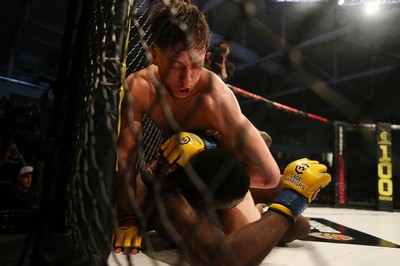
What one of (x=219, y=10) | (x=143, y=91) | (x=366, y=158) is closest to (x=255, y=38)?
(x=219, y=10)

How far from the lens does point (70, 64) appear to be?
1.10 m

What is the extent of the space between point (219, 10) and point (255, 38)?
138 centimetres

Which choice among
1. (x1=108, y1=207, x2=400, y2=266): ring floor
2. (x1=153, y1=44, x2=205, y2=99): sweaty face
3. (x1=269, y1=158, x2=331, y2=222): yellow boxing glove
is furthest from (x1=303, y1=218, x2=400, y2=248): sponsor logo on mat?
(x1=153, y1=44, x2=205, y2=99): sweaty face

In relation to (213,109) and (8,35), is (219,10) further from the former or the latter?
(213,109)

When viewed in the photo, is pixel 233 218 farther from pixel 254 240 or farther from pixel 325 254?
pixel 325 254

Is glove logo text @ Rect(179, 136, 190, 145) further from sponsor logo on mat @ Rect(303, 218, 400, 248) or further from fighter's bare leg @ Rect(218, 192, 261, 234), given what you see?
sponsor logo on mat @ Rect(303, 218, 400, 248)

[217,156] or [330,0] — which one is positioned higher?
[330,0]

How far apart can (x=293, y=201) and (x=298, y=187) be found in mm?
64

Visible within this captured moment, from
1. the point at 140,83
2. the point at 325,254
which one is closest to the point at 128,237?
the point at 140,83

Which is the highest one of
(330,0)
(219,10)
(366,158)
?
(219,10)

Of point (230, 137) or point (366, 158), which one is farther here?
point (366, 158)

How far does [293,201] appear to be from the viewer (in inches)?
38.1

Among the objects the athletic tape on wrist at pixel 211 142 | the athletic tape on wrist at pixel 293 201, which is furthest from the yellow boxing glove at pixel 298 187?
the athletic tape on wrist at pixel 211 142

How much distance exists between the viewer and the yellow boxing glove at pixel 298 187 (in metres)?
0.96
